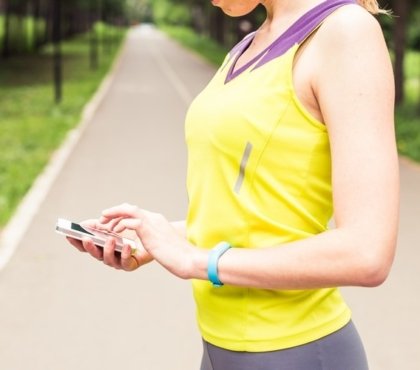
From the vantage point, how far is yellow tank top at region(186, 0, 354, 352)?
141 cm

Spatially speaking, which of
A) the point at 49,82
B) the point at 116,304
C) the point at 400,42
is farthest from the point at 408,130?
the point at 49,82

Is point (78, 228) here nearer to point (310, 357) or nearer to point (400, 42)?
point (310, 357)

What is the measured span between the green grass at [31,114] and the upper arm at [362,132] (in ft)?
24.8

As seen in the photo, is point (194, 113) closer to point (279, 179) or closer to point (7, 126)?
point (279, 179)

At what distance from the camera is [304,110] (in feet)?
4.54

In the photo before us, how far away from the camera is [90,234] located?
5.48 feet

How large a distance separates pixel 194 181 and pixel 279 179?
202mm

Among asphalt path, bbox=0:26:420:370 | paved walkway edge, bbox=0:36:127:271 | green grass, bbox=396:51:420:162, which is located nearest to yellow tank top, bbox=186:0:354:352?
asphalt path, bbox=0:26:420:370

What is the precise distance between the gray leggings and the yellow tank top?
0.05 ft

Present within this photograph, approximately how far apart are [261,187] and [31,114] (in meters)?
19.2

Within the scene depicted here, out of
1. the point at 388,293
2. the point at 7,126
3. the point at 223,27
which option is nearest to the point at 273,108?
the point at 388,293

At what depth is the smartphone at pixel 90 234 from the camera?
1.66 m

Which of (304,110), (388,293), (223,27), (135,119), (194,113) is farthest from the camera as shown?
(223,27)

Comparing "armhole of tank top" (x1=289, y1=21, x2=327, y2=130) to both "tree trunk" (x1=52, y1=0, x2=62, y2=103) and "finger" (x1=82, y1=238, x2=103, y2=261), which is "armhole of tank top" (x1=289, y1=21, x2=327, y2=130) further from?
"tree trunk" (x1=52, y1=0, x2=62, y2=103)
